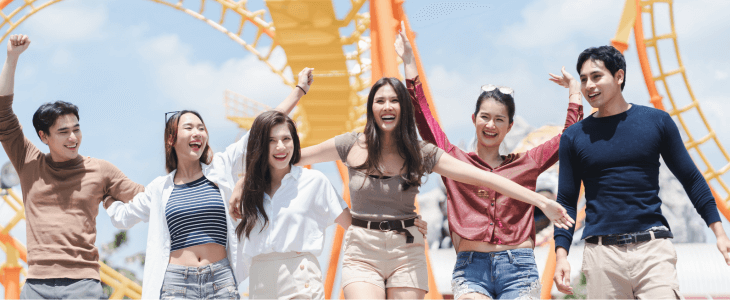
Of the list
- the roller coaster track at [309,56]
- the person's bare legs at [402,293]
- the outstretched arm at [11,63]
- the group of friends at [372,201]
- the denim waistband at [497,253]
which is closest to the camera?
the group of friends at [372,201]

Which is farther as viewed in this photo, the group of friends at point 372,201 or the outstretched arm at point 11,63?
the outstretched arm at point 11,63

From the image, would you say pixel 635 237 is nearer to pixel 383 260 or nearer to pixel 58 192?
pixel 383 260

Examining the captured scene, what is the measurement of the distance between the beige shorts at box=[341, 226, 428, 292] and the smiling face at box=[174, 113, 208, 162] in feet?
2.54

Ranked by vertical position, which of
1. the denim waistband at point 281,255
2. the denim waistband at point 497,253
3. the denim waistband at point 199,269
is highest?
the denim waistband at point 281,255

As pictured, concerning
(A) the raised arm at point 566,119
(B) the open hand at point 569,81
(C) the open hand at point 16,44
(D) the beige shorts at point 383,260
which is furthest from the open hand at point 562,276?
(C) the open hand at point 16,44

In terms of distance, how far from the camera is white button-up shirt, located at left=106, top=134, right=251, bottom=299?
2.55 meters

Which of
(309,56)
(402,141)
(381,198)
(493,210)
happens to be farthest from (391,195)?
(309,56)

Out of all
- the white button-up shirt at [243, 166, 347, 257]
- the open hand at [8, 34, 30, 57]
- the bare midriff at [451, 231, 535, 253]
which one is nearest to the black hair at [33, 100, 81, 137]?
the open hand at [8, 34, 30, 57]

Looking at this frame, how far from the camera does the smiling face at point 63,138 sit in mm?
2828

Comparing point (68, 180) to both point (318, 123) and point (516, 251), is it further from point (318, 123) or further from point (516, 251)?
point (318, 123)

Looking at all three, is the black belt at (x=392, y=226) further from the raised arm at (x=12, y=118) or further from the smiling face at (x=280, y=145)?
the raised arm at (x=12, y=118)

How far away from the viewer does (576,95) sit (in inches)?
112

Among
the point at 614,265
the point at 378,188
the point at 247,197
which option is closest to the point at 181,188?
the point at 247,197

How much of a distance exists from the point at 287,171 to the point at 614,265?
1210 mm
